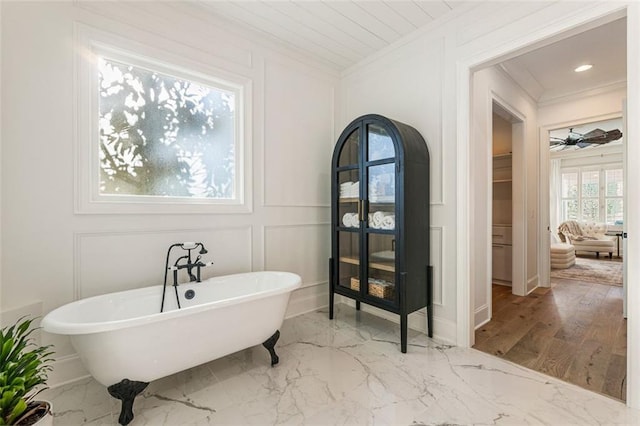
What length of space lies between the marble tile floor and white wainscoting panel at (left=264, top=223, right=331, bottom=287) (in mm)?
869

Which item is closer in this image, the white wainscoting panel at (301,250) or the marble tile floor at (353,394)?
the marble tile floor at (353,394)

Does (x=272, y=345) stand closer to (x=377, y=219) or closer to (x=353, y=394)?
(x=353, y=394)

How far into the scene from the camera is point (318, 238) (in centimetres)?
324

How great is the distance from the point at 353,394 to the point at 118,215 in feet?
6.36

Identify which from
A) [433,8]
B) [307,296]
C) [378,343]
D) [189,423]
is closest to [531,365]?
[378,343]

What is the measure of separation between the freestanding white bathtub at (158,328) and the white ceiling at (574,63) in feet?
10.8

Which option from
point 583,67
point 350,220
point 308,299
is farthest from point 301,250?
point 583,67

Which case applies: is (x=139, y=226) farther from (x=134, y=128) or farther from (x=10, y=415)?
(x=10, y=415)

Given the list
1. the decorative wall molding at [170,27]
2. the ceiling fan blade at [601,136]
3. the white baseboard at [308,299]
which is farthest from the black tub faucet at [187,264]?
the ceiling fan blade at [601,136]

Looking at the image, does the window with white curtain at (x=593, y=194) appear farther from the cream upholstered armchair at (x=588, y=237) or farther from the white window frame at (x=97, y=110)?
the white window frame at (x=97, y=110)

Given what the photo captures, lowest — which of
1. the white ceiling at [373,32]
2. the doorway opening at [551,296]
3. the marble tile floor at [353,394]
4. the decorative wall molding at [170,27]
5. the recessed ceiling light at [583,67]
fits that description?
the marble tile floor at [353,394]

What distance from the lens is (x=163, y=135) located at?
2.34 meters

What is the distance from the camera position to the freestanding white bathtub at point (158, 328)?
1.44m

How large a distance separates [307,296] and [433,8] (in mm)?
2802
